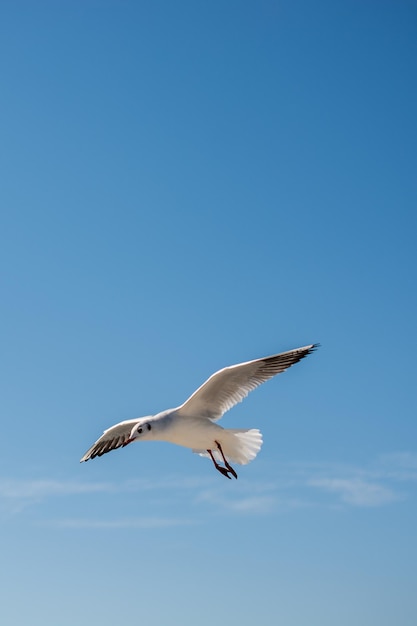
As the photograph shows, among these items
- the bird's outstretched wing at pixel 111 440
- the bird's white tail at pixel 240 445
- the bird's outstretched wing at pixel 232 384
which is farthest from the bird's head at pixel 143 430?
the bird's outstretched wing at pixel 111 440

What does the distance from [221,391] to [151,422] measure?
113 cm

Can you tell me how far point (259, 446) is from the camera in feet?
47.6

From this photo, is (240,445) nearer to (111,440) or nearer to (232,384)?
(232,384)

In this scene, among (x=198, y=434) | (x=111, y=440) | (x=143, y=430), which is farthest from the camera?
(x=111, y=440)

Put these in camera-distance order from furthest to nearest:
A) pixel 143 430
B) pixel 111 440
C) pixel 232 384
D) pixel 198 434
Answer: pixel 111 440 < pixel 232 384 < pixel 143 430 < pixel 198 434

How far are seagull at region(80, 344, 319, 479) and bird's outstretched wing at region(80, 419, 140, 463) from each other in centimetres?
148

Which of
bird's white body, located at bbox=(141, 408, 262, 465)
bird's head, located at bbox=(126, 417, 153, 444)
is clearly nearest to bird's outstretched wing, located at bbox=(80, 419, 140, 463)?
bird's head, located at bbox=(126, 417, 153, 444)

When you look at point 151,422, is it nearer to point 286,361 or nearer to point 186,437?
point 186,437

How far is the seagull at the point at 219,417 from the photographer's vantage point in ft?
45.6

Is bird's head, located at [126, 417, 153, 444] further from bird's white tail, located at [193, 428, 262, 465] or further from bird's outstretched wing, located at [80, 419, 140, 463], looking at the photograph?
bird's outstretched wing, located at [80, 419, 140, 463]

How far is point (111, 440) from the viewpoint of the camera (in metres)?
16.3

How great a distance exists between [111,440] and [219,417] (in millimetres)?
2706

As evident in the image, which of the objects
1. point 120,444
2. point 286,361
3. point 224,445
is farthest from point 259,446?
point 120,444

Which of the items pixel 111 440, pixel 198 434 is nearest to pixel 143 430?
pixel 198 434
